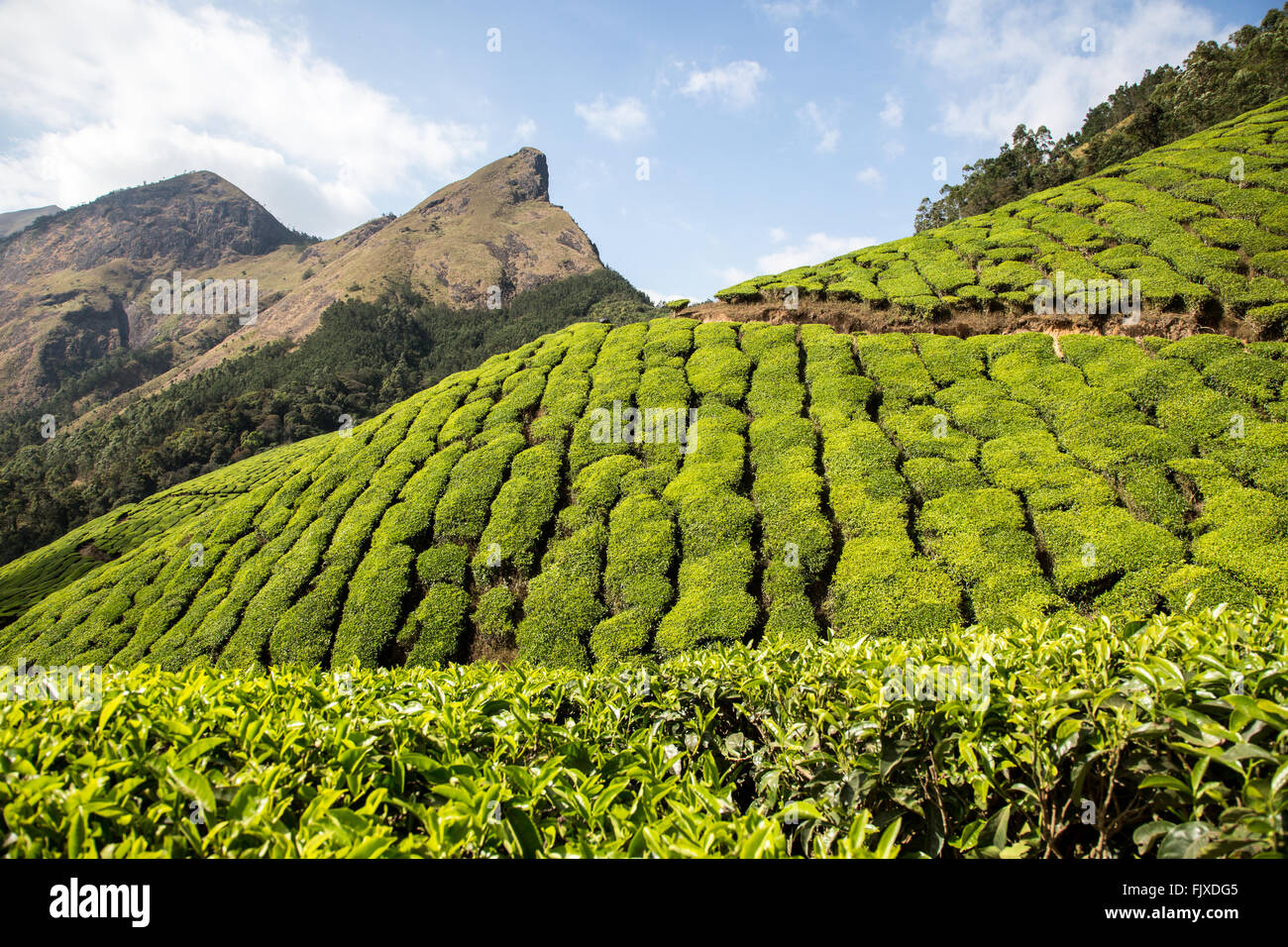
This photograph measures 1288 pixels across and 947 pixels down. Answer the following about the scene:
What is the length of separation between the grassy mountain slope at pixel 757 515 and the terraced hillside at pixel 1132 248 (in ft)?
6.92

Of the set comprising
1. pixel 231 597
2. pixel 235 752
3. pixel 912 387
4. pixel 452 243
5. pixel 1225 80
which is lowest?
pixel 231 597

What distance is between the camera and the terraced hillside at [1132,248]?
14.5 metres

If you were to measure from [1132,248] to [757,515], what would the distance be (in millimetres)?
14323

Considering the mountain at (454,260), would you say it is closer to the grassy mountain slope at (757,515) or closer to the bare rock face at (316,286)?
the bare rock face at (316,286)

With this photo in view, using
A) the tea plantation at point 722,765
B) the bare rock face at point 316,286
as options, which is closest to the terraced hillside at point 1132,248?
the tea plantation at point 722,765

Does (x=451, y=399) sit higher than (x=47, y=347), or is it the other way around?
(x=47, y=347)

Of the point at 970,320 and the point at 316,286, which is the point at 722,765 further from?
the point at 316,286

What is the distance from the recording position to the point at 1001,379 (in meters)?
14.0
